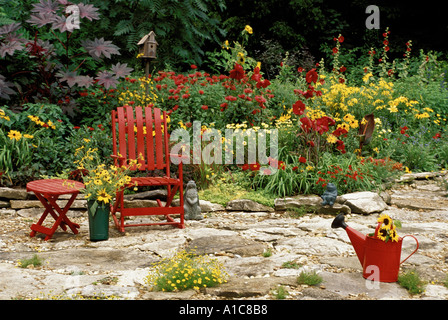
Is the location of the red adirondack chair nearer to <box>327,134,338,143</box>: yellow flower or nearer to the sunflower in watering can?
<box>327,134,338,143</box>: yellow flower

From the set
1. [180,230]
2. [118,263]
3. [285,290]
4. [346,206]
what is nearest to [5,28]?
[180,230]

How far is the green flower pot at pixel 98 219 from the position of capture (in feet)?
15.5

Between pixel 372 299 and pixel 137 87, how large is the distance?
5.36m

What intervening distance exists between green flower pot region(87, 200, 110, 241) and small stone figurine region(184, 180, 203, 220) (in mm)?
1049

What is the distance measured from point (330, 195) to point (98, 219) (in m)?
2.43

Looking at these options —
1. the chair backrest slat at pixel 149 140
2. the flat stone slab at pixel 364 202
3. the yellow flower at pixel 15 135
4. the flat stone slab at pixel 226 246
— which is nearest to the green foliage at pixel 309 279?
the flat stone slab at pixel 226 246

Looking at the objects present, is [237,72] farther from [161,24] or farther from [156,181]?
[161,24]

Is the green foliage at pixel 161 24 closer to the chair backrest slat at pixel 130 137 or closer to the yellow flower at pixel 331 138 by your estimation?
the chair backrest slat at pixel 130 137

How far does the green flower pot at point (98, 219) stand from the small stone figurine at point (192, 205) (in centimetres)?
105

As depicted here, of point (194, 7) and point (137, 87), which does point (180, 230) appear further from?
point (194, 7)

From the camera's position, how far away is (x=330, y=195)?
18.4 feet

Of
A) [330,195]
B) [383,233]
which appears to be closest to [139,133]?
[330,195]

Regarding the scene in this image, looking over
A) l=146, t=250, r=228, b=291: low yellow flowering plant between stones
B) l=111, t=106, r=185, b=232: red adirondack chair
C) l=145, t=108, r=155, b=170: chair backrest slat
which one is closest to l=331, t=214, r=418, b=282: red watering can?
l=146, t=250, r=228, b=291: low yellow flowering plant between stones

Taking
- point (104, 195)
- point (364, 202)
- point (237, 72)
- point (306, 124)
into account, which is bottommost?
point (364, 202)
